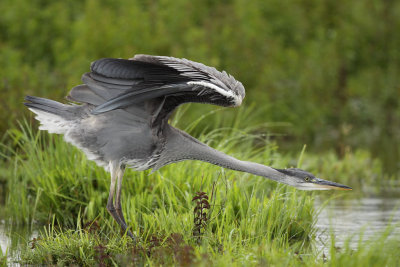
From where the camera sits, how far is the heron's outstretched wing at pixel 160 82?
5.69m

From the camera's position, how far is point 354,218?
822 centimetres

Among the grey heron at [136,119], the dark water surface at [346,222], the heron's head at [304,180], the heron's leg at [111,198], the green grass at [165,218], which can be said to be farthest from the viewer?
the dark water surface at [346,222]

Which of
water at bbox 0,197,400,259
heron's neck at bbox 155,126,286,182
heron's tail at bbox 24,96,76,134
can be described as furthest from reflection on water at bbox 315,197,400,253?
heron's tail at bbox 24,96,76,134

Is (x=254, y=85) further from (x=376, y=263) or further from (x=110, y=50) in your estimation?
(x=376, y=263)

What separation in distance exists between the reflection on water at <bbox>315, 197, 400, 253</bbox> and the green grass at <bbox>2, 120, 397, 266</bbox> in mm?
238

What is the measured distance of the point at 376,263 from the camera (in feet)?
15.0

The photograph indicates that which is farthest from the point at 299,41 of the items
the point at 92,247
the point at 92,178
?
the point at 92,247

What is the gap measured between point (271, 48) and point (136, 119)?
1528cm

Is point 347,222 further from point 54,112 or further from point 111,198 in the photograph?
point 54,112

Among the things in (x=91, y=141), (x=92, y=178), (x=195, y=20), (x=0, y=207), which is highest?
(x=195, y=20)

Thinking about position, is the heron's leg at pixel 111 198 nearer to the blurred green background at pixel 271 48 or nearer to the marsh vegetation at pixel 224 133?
the marsh vegetation at pixel 224 133

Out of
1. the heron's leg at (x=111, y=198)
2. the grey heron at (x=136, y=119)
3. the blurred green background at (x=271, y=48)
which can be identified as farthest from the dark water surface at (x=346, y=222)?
the blurred green background at (x=271, y=48)

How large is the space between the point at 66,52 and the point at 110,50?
250 centimetres

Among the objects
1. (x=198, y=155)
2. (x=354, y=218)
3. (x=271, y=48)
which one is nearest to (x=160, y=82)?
(x=198, y=155)
